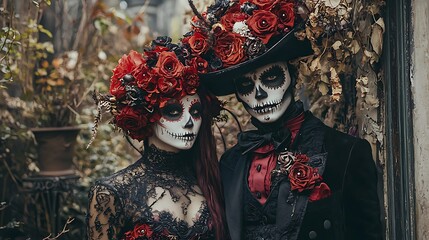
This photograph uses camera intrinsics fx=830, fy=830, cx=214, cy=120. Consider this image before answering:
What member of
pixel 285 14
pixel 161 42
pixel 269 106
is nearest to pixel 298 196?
pixel 269 106

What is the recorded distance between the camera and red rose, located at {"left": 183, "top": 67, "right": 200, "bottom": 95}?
459cm

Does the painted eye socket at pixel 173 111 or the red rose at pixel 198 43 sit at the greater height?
the red rose at pixel 198 43

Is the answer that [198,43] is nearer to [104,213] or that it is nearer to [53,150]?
[104,213]

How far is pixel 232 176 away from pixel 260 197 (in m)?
0.26

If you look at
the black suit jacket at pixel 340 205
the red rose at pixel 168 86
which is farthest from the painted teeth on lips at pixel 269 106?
the red rose at pixel 168 86

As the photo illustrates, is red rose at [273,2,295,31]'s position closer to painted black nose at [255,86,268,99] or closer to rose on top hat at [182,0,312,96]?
rose on top hat at [182,0,312,96]

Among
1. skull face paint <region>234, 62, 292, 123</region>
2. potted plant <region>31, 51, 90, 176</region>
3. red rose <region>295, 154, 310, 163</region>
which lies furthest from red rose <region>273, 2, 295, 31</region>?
potted plant <region>31, 51, 90, 176</region>

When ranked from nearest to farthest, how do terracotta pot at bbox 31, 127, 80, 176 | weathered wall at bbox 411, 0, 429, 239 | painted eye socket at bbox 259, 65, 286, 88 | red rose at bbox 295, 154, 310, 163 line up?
weathered wall at bbox 411, 0, 429, 239 → red rose at bbox 295, 154, 310, 163 → painted eye socket at bbox 259, 65, 286, 88 → terracotta pot at bbox 31, 127, 80, 176

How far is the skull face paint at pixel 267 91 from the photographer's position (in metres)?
4.56

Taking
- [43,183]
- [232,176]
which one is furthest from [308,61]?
[43,183]

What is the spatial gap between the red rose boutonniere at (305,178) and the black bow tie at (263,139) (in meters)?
0.12

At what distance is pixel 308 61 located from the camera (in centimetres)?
471

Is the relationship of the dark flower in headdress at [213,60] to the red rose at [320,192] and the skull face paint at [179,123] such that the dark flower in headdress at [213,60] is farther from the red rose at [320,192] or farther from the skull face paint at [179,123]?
the red rose at [320,192]

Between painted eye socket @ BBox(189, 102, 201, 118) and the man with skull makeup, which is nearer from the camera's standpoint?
the man with skull makeup
